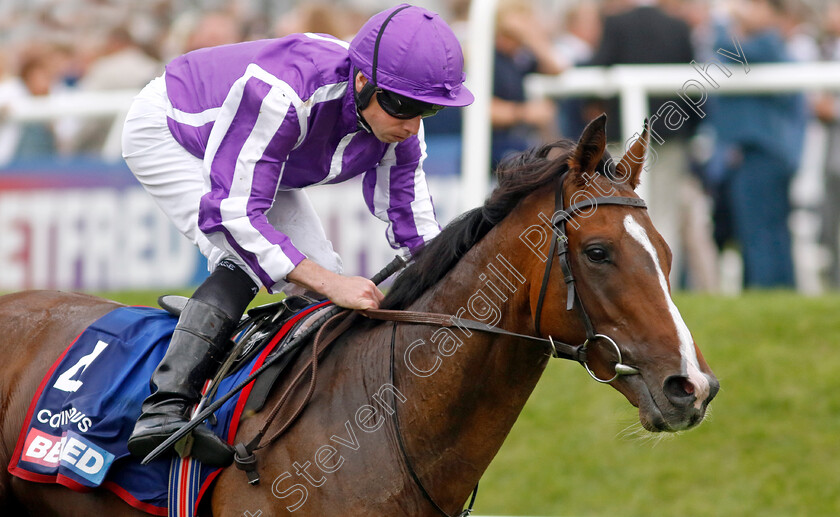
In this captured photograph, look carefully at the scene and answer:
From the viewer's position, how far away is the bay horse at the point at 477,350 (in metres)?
2.91

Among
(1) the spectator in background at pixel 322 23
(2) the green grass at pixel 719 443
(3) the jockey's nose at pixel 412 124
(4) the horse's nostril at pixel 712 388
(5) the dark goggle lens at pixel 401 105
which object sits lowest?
(2) the green grass at pixel 719 443

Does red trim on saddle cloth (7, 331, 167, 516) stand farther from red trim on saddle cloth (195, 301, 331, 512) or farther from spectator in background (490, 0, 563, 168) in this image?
spectator in background (490, 0, 563, 168)

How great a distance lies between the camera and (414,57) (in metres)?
3.20

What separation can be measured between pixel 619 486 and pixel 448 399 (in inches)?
152

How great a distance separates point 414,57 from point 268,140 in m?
0.53

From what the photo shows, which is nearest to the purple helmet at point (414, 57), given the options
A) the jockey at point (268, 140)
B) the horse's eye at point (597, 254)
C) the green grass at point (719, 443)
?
the jockey at point (268, 140)

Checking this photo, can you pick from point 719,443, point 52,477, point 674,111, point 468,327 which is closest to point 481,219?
point 468,327

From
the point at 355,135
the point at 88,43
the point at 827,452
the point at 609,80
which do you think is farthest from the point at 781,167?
the point at 88,43

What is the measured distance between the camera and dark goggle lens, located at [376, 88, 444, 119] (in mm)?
3271

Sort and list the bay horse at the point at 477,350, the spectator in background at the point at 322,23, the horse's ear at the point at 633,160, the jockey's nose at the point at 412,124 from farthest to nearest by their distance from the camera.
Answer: the spectator in background at the point at 322,23 < the jockey's nose at the point at 412,124 < the horse's ear at the point at 633,160 < the bay horse at the point at 477,350

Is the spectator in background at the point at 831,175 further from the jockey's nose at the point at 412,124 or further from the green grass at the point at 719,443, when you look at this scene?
the jockey's nose at the point at 412,124

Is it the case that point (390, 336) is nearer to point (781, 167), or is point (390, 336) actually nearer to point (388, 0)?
point (781, 167)

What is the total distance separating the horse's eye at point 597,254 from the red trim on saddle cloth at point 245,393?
3.38ft

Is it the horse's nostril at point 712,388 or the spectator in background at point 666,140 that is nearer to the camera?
the horse's nostril at point 712,388
